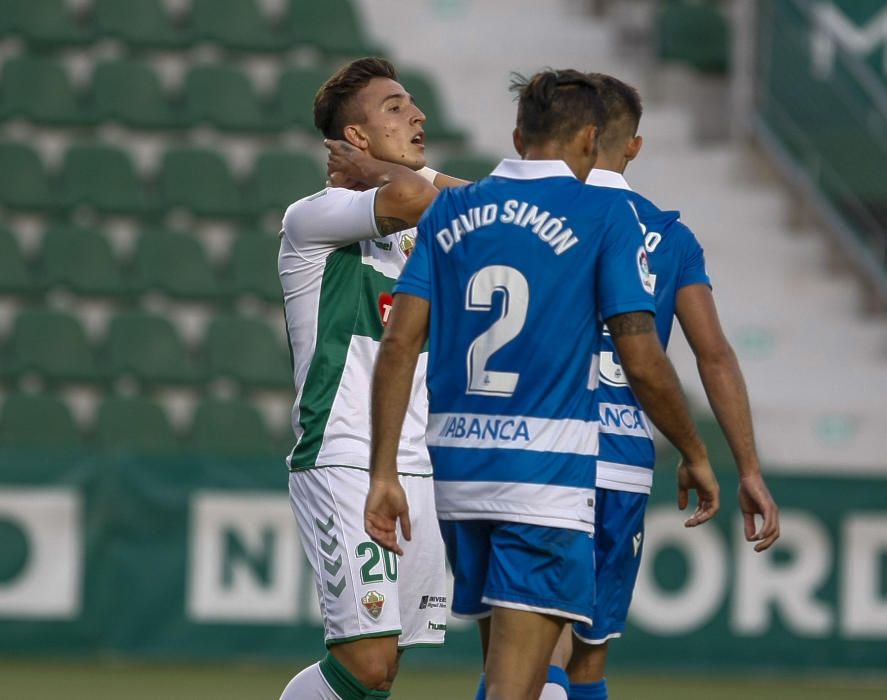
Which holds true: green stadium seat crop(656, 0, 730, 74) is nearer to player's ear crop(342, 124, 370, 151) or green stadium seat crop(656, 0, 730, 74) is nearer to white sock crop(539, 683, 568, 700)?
player's ear crop(342, 124, 370, 151)

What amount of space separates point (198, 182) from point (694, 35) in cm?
479

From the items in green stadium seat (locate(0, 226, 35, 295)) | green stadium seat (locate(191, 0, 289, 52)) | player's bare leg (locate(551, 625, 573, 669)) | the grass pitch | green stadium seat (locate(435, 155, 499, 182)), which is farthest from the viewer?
green stadium seat (locate(191, 0, 289, 52))

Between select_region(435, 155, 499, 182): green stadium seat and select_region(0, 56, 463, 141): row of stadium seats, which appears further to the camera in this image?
select_region(0, 56, 463, 141): row of stadium seats

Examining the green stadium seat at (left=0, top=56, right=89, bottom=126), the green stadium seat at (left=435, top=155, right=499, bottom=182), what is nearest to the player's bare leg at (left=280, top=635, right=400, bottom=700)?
the green stadium seat at (left=435, top=155, right=499, bottom=182)

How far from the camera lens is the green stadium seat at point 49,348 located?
11297 mm

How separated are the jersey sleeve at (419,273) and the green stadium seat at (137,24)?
31.2ft

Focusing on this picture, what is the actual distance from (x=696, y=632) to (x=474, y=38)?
683cm

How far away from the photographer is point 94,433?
435 inches

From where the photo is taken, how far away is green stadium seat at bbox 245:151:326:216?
40.9 ft

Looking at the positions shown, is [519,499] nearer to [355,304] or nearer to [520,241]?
[520,241]

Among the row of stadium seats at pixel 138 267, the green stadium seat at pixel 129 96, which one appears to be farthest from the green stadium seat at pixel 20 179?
the green stadium seat at pixel 129 96

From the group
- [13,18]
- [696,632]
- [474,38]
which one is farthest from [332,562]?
[474,38]

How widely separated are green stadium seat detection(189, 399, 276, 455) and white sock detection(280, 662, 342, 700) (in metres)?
5.90

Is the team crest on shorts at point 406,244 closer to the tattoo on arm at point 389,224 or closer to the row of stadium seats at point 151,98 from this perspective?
the tattoo on arm at point 389,224
